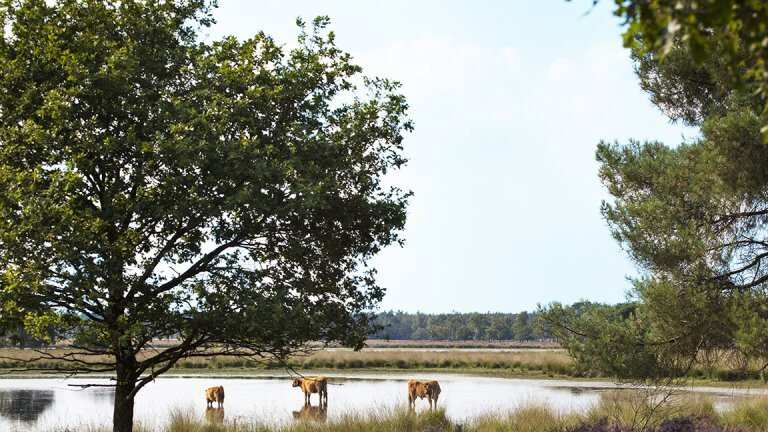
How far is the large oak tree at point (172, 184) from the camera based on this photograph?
39.8ft

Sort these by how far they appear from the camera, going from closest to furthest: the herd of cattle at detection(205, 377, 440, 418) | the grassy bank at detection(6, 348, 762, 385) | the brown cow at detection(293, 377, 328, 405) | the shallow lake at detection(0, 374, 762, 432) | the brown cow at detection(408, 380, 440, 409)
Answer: the shallow lake at detection(0, 374, 762, 432), the herd of cattle at detection(205, 377, 440, 418), the brown cow at detection(408, 380, 440, 409), the brown cow at detection(293, 377, 328, 405), the grassy bank at detection(6, 348, 762, 385)

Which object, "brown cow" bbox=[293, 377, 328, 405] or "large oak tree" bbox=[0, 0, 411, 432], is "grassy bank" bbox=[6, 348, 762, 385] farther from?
"large oak tree" bbox=[0, 0, 411, 432]

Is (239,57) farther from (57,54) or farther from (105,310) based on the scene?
(105,310)

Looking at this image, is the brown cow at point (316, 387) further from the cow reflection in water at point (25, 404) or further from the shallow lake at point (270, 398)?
the cow reflection in water at point (25, 404)

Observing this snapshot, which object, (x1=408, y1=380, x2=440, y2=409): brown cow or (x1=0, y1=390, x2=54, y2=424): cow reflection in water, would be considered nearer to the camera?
(x1=0, y1=390, x2=54, y2=424): cow reflection in water

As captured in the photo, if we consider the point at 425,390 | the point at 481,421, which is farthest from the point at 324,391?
the point at 481,421

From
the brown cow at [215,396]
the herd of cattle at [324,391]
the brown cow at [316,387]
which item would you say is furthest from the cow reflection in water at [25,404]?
the brown cow at [316,387]

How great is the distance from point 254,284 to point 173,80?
427cm

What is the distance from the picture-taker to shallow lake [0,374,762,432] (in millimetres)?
21609

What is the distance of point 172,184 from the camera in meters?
12.6

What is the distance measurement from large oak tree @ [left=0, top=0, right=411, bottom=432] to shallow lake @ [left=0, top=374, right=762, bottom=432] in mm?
5567

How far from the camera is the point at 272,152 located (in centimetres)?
1291

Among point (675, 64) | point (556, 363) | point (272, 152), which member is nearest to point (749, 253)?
point (675, 64)

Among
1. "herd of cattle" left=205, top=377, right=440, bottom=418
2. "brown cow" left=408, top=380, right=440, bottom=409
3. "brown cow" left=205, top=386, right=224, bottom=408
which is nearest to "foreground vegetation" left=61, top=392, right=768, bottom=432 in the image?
"herd of cattle" left=205, top=377, right=440, bottom=418
